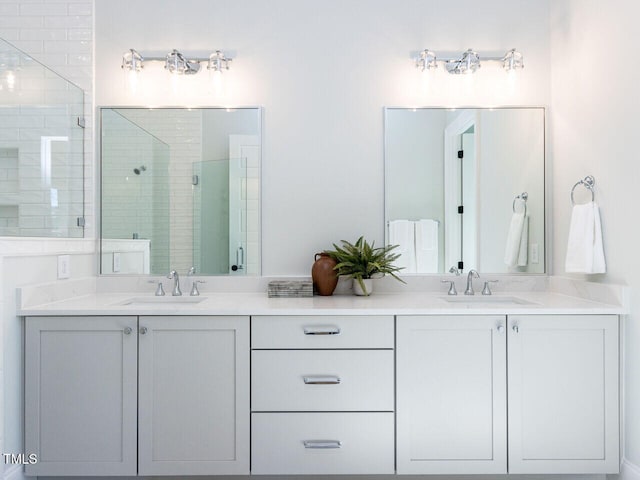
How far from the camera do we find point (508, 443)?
1.86m

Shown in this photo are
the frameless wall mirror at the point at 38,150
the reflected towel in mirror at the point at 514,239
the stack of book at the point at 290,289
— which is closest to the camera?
the frameless wall mirror at the point at 38,150

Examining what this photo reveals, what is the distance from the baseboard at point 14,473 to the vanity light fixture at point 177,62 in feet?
6.08

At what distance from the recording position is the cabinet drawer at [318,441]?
1.85m

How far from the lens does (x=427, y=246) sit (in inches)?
95.8

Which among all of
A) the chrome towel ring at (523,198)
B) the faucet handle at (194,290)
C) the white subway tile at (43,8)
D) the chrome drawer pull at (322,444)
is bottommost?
the chrome drawer pull at (322,444)

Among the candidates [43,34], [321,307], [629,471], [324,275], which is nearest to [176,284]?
[324,275]

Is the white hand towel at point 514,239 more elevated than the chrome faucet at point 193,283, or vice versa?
the white hand towel at point 514,239

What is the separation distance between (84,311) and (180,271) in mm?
634

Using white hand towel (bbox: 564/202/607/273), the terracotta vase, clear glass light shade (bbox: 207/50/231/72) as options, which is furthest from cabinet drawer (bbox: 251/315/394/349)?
clear glass light shade (bbox: 207/50/231/72)

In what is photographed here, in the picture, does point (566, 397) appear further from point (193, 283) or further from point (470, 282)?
point (193, 283)

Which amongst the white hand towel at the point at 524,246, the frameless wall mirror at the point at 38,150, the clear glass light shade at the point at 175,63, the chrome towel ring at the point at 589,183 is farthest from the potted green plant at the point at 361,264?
the frameless wall mirror at the point at 38,150

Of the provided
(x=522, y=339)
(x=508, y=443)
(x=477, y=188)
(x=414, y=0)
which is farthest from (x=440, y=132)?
(x=508, y=443)

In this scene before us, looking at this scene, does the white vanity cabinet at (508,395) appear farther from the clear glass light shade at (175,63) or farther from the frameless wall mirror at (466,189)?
the clear glass light shade at (175,63)

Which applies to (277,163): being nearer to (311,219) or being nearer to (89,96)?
(311,219)
